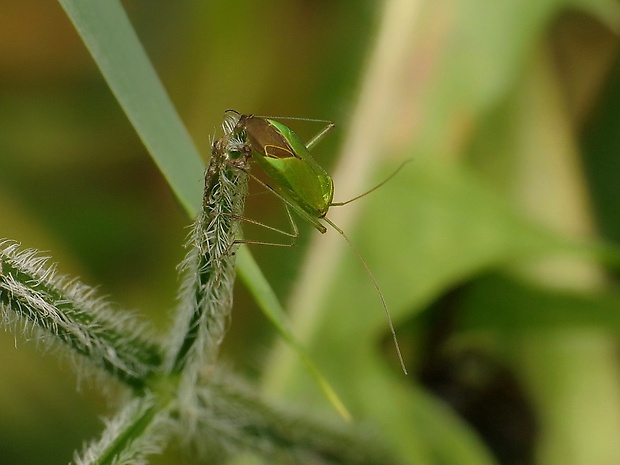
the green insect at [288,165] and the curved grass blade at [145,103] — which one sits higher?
the green insect at [288,165]

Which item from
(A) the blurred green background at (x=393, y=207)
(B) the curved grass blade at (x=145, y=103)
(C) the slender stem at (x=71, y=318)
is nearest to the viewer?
(C) the slender stem at (x=71, y=318)

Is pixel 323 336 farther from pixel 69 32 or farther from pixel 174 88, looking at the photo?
pixel 69 32

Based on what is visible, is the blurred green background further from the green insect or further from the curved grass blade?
the curved grass blade

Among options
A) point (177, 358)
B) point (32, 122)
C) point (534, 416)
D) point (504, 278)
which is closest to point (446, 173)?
point (504, 278)

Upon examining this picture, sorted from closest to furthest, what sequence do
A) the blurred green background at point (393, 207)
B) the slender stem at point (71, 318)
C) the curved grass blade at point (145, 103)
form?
the slender stem at point (71, 318) < the curved grass blade at point (145, 103) < the blurred green background at point (393, 207)

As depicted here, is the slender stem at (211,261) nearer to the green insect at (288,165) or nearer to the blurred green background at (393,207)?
the green insect at (288,165)

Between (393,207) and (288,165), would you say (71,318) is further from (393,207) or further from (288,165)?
(393,207)

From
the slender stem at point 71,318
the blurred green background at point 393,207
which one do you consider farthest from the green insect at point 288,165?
the blurred green background at point 393,207

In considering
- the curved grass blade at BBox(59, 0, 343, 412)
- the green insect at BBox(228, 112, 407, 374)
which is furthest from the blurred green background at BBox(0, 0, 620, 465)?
the curved grass blade at BBox(59, 0, 343, 412)
